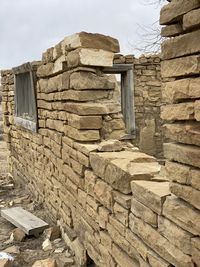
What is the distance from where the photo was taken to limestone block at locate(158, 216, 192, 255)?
88.5 inches

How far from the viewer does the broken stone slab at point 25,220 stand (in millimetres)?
5582

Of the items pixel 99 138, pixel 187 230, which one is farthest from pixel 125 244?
pixel 99 138

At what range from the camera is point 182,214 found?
7.45 ft

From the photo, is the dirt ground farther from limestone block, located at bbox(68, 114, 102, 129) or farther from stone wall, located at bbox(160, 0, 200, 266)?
stone wall, located at bbox(160, 0, 200, 266)

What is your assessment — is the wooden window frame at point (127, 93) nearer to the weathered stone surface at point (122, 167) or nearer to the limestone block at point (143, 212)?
the weathered stone surface at point (122, 167)

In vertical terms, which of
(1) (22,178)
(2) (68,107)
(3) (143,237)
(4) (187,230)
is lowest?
(1) (22,178)

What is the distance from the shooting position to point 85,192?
4.22 meters

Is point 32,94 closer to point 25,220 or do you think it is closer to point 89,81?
point 25,220

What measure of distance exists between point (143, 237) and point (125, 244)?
42 cm

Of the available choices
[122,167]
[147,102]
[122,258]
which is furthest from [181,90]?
[147,102]

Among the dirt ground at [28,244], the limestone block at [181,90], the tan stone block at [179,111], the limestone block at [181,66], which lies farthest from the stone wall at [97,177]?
the limestone block at [181,66]

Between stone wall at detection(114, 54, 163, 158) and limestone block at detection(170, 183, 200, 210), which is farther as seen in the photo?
stone wall at detection(114, 54, 163, 158)

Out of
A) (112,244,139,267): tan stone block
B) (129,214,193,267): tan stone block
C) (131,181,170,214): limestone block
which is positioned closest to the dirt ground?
(112,244,139,267): tan stone block

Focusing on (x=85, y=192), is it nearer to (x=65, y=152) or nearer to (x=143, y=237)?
(x=65, y=152)
